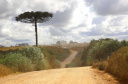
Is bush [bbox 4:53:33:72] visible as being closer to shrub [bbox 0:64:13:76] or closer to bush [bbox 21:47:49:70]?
shrub [bbox 0:64:13:76]

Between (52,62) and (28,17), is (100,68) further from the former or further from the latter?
(28,17)

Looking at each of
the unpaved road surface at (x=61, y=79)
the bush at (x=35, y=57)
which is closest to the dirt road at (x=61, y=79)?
the unpaved road surface at (x=61, y=79)

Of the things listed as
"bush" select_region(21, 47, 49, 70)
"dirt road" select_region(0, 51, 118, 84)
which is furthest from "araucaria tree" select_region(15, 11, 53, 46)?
"dirt road" select_region(0, 51, 118, 84)

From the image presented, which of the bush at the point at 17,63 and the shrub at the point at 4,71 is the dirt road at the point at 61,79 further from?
the bush at the point at 17,63

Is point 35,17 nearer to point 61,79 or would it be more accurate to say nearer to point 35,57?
point 35,57

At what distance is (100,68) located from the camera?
55.0ft

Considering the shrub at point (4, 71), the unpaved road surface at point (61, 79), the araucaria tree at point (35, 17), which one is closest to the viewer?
the unpaved road surface at point (61, 79)

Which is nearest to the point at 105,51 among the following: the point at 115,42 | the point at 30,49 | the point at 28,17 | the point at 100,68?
the point at 115,42

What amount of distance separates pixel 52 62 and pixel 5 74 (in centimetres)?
1546

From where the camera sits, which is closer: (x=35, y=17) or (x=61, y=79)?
(x=61, y=79)

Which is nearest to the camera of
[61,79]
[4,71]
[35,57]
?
[61,79]

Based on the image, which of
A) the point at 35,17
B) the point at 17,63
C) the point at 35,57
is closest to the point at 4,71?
the point at 17,63

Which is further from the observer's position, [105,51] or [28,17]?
[28,17]

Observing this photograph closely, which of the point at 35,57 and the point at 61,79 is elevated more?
the point at 35,57
